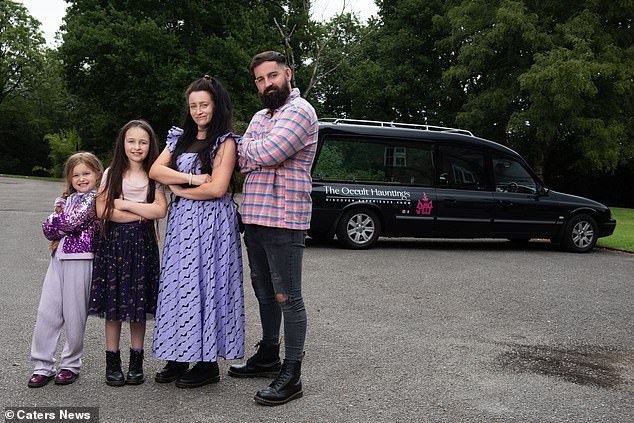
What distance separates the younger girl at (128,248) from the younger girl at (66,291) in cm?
10

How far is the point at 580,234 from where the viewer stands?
1150cm

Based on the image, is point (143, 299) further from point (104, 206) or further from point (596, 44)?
point (596, 44)

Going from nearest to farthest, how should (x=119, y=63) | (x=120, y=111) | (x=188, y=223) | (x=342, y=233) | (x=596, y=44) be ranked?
(x=188, y=223) < (x=342, y=233) < (x=596, y=44) < (x=119, y=63) < (x=120, y=111)

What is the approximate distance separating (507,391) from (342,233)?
6.64 m

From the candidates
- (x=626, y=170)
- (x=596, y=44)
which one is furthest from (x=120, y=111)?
(x=626, y=170)

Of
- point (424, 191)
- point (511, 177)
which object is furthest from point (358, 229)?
point (511, 177)

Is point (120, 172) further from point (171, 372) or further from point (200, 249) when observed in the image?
point (171, 372)

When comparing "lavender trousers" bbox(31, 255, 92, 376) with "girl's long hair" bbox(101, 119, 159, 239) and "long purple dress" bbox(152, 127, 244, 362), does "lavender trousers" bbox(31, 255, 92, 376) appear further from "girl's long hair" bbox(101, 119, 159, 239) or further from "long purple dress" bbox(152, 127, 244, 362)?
"long purple dress" bbox(152, 127, 244, 362)

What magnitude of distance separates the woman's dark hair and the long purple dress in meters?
0.05

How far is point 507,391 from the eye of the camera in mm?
4062

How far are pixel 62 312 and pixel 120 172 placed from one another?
91 cm

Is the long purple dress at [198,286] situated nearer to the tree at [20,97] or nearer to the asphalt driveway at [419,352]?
the asphalt driveway at [419,352]

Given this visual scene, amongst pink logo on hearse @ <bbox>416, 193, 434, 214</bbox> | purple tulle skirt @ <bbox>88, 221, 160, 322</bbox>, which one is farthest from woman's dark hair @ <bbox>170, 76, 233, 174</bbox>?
pink logo on hearse @ <bbox>416, 193, 434, 214</bbox>

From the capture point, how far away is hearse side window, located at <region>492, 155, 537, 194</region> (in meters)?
11.2
